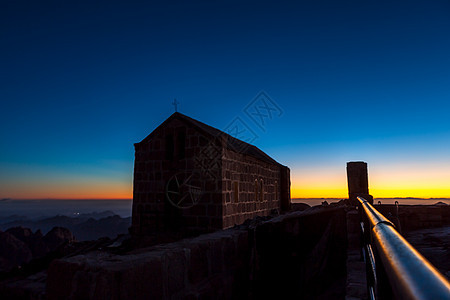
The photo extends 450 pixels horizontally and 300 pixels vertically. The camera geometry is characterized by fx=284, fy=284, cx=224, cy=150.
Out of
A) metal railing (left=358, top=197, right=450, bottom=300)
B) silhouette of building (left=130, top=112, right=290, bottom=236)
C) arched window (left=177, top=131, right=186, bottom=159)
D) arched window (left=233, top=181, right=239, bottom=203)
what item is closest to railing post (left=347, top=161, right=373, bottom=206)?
silhouette of building (left=130, top=112, right=290, bottom=236)

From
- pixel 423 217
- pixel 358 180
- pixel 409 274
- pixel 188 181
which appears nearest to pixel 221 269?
pixel 409 274

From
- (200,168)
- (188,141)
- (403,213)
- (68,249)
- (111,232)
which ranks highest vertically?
(188,141)

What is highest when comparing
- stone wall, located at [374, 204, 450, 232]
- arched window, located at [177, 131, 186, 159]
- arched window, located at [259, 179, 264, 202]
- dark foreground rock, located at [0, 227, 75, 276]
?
arched window, located at [177, 131, 186, 159]

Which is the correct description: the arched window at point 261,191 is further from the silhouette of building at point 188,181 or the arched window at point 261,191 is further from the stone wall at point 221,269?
the stone wall at point 221,269

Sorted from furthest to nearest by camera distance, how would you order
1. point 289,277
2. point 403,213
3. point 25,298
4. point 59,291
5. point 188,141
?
point 188,141, point 403,213, point 25,298, point 289,277, point 59,291

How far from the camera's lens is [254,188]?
1409 centimetres

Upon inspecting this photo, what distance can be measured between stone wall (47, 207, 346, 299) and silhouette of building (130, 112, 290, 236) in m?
4.63

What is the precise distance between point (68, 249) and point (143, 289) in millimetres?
11225

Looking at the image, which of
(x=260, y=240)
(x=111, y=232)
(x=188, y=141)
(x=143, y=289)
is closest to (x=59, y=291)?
(x=143, y=289)

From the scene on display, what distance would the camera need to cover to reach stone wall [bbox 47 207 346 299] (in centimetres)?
203

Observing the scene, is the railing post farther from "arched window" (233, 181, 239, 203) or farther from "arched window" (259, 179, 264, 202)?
"arched window" (233, 181, 239, 203)

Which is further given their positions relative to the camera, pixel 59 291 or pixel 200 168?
pixel 200 168

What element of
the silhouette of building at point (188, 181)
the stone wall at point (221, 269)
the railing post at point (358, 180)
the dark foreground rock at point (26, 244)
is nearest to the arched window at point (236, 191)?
the silhouette of building at point (188, 181)

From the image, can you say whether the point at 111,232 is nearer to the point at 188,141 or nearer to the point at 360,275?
the point at 188,141
